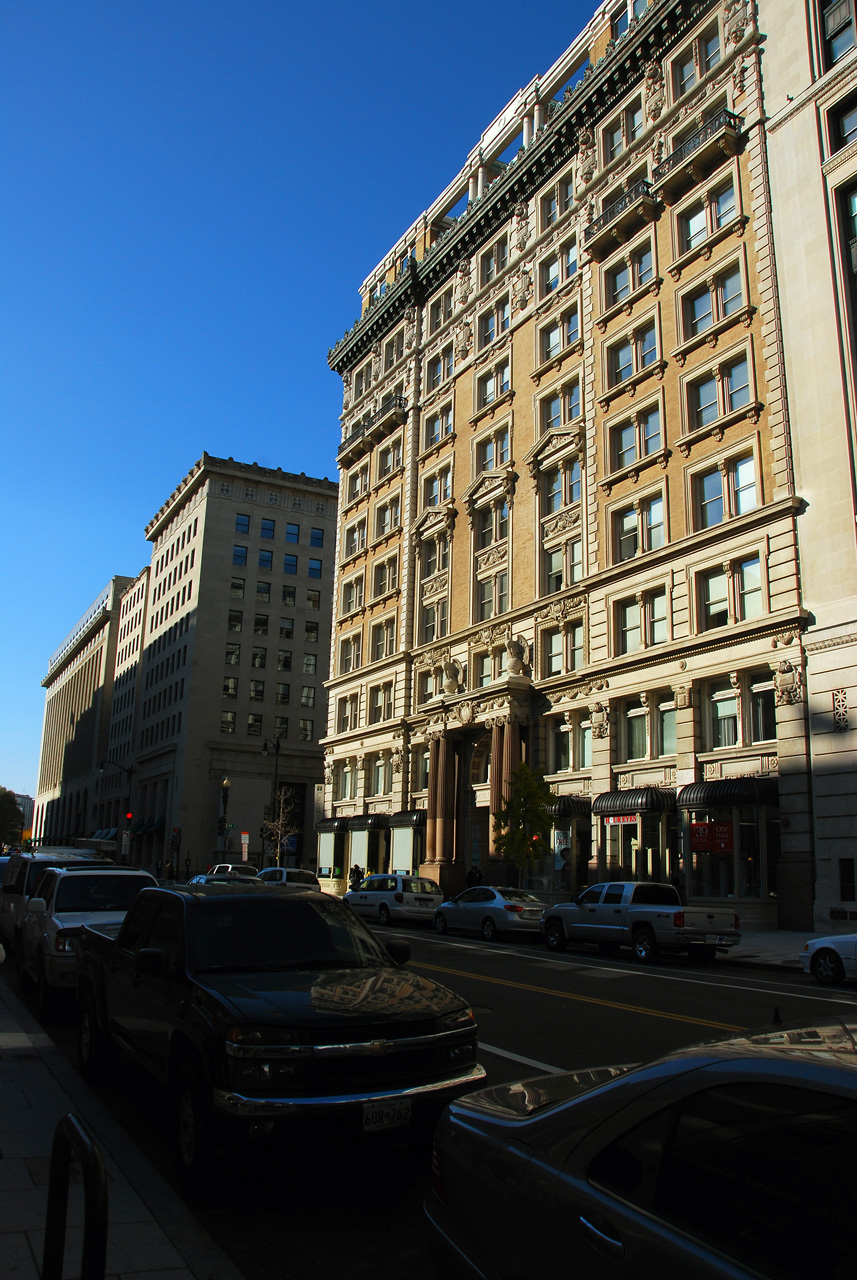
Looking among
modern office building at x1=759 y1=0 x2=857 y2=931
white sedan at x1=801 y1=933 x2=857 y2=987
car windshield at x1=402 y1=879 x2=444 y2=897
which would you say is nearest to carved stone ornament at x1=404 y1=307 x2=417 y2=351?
modern office building at x1=759 y1=0 x2=857 y2=931

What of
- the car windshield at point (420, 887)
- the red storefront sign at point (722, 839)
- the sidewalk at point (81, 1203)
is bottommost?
the sidewalk at point (81, 1203)

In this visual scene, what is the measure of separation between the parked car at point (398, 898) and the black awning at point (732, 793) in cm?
934

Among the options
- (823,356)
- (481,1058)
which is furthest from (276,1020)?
(823,356)

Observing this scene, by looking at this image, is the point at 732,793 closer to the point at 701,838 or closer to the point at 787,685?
the point at 701,838

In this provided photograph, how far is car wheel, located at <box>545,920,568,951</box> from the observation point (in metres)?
23.8

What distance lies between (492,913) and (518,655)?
15819 mm

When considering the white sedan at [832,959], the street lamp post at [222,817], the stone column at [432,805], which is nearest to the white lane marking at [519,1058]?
the white sedan at [832,959]

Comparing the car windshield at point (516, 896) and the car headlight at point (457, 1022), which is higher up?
the car headlight at point (457, 1022)

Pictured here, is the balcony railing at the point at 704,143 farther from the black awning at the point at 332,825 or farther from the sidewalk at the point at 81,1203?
the black awning at the point at 332,825

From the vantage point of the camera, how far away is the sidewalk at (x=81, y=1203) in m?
4.44

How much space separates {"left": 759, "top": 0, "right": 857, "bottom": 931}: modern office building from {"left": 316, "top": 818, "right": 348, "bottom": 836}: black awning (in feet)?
106

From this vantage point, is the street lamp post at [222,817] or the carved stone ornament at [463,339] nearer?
the carved stone ornament at [463,339]

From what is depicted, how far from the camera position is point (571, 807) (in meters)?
35.6

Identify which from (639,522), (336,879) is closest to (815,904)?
(639,522)
